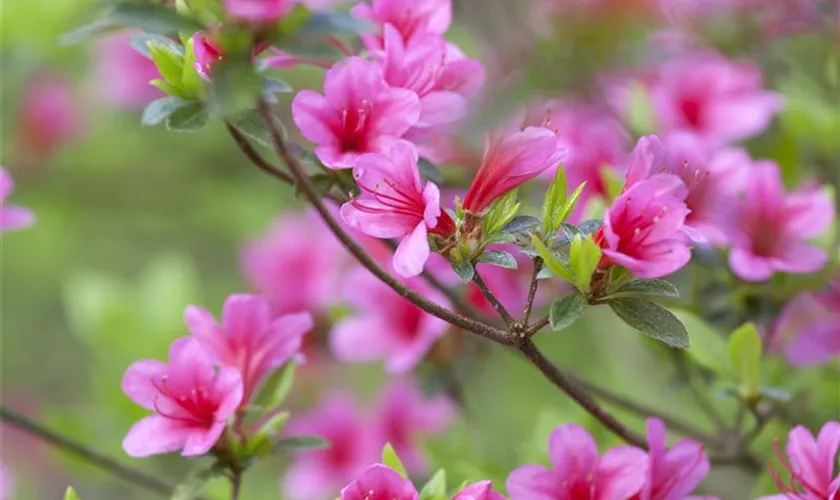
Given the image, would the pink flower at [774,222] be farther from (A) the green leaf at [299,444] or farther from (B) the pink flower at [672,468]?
(A) the green leaf at [299,444]

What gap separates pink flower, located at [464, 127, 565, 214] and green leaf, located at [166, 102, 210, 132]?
19 cm

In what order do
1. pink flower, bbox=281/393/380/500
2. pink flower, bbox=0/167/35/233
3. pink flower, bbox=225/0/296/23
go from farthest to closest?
pink flower, bbox=281/393/380/500 < pink flower, bbox=0/167/35/233 < pink flower, bbox=225/0/296/23

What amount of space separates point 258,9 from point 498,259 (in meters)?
0.22

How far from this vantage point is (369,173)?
0.70m

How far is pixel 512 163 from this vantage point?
0.72 m

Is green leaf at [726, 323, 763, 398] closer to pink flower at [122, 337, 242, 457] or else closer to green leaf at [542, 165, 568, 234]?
green leaf at [542, 165, 568, 234]

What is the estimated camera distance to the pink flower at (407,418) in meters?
1.33

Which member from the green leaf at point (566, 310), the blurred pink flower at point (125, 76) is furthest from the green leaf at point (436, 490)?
the blurred pink flower at point (125, 76)

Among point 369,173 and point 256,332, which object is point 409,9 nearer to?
point 369,173

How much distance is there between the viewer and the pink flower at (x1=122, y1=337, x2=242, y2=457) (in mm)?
765

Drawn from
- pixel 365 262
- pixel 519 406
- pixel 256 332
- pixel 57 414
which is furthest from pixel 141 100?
pixel 365 262

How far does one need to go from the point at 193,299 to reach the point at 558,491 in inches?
32.9

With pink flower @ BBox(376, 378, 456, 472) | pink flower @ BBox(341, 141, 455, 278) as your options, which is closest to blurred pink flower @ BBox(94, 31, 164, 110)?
pink flower @ BBox(376, 378, 456, 472)

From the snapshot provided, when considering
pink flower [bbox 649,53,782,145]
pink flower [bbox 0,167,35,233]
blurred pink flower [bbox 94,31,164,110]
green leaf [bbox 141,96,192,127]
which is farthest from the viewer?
blurred pink flower [bbox 94,31,164,110]
